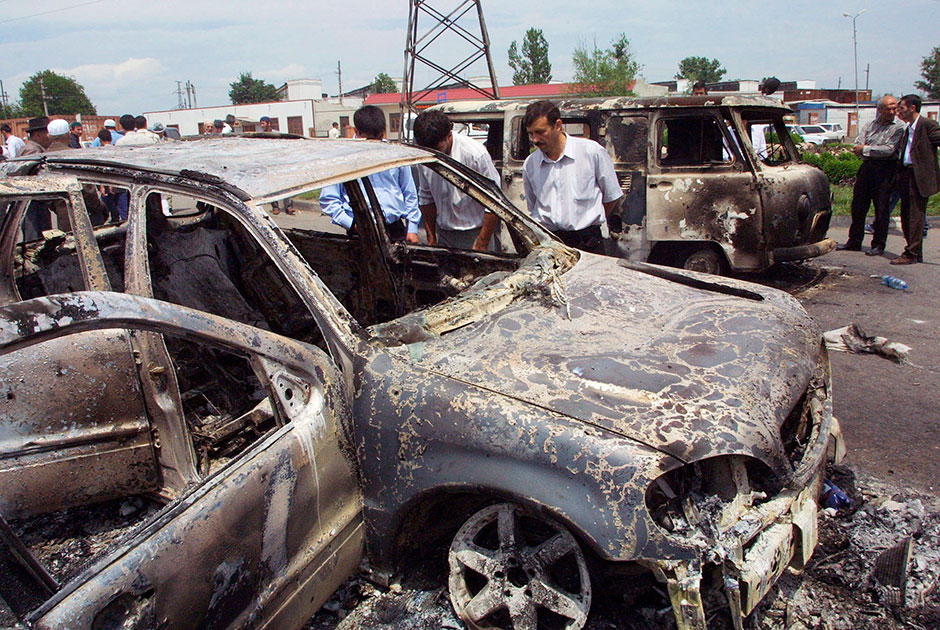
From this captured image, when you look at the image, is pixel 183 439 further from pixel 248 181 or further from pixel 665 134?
pixel 665 134

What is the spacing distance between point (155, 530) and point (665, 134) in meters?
5.79

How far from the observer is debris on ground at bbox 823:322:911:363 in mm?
4598

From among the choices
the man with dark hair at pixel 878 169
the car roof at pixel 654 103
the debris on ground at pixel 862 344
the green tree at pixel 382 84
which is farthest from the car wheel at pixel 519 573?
the green tree at pixel 382 84

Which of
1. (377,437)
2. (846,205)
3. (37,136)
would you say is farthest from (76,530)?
(846,205)

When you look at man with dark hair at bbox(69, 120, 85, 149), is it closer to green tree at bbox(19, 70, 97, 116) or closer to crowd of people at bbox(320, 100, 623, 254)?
crowd of people at bbox(320, 100, 623, 254)

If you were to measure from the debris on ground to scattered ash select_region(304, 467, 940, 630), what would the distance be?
2158 mm

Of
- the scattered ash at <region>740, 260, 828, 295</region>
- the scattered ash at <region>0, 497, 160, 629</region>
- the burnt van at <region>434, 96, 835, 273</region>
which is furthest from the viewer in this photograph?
the scattered ash at <region>740, 260, 828, 295</region>

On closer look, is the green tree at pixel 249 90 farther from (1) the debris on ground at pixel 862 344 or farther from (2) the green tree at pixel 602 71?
(1) the debris on ground at pixel 862 344

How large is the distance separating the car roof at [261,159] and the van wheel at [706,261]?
374cm

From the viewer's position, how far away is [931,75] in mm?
75250

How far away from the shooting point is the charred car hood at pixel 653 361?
200cm

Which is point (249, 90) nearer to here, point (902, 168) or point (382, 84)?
point (382, 84)

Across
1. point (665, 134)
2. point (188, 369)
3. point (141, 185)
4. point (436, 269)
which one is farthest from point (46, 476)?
point (665, 134)

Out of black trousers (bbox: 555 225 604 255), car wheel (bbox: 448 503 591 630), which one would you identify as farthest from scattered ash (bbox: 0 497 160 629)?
black trousers (bbox: 555 225 604 255)
